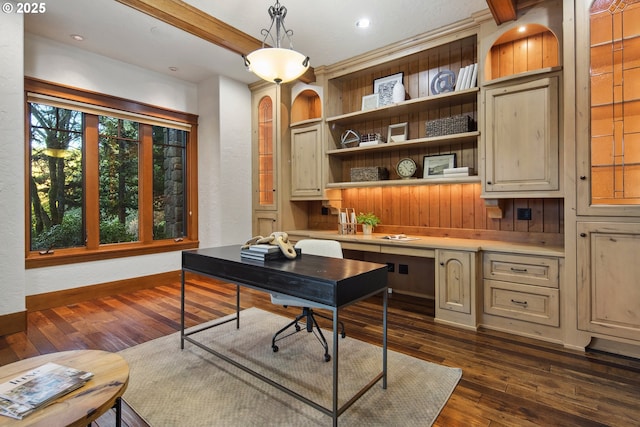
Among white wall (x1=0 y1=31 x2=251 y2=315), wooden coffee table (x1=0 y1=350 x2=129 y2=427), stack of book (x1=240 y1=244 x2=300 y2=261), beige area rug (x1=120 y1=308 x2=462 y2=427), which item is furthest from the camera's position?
white wall (x1=0 y1=31 x2=251 y2=315)

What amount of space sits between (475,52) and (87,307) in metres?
5.07

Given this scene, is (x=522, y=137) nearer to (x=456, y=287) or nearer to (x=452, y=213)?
(x=452, y=213)

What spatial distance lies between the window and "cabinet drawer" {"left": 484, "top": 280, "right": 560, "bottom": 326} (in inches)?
156

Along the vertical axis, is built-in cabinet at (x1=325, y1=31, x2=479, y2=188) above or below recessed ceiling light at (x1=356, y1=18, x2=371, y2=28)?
below

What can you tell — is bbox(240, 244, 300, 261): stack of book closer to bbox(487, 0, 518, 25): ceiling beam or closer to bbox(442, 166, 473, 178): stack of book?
bbox(442, 166, 473, 178): stack of book

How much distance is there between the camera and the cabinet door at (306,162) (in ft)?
14.3

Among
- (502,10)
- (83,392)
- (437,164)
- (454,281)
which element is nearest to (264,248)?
(83,392)

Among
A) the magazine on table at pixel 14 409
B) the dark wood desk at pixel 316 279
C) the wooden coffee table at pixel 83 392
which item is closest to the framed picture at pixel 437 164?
the dark wood desk at pixel 316 279

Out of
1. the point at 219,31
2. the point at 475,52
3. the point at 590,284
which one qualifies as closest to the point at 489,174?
the point at 590,284

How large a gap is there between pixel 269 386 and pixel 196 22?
3210 millimetres

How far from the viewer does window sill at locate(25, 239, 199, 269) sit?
11.7 feet

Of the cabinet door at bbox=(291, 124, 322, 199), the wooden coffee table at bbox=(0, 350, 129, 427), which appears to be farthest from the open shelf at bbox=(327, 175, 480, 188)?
the wooden coffee table at bbox=(0, 350, 129, 427)

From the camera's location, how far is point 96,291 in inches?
156

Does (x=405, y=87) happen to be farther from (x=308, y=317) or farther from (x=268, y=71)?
(x=308, y=317)
